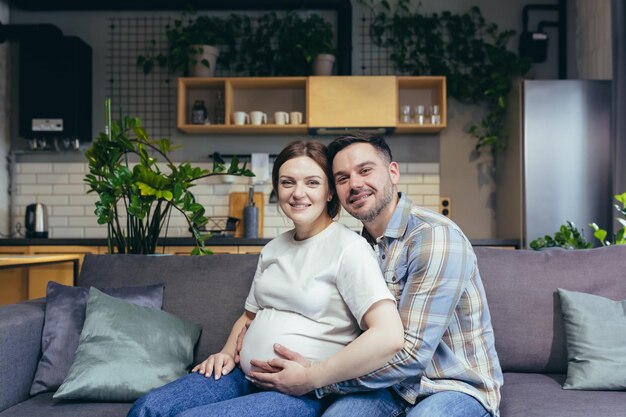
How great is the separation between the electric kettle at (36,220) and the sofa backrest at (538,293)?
3650 mm

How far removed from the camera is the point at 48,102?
4.86 metres

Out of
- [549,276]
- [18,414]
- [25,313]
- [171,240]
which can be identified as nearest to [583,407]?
[549,276]

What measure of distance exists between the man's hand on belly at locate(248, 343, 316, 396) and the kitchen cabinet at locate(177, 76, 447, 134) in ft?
10.7

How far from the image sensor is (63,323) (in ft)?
6.75

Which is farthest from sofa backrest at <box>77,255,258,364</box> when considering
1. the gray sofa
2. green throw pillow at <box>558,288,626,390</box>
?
green throw pillow at <box>558,288,626,390</box>

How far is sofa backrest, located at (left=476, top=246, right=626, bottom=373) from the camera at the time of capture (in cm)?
205

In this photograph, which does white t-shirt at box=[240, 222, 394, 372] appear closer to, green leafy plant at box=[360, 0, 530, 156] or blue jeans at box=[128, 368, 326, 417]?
blue jeans at box=[128, 368, 326, 417]

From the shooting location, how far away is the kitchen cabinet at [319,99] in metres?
4.70

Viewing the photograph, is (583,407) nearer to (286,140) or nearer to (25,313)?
(25,313)

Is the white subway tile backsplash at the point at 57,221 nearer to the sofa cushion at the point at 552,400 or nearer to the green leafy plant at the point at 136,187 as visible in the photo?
the green leafy plant at the point at 136,187

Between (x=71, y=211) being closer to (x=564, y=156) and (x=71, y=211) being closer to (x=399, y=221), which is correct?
(x=564, y=156)

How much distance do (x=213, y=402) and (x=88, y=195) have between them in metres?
3.91

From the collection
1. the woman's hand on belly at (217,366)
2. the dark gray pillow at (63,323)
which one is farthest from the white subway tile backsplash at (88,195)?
the woman's hand on belly at (217,366)

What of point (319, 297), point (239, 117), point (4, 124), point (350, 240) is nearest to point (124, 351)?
point (319, 297)
